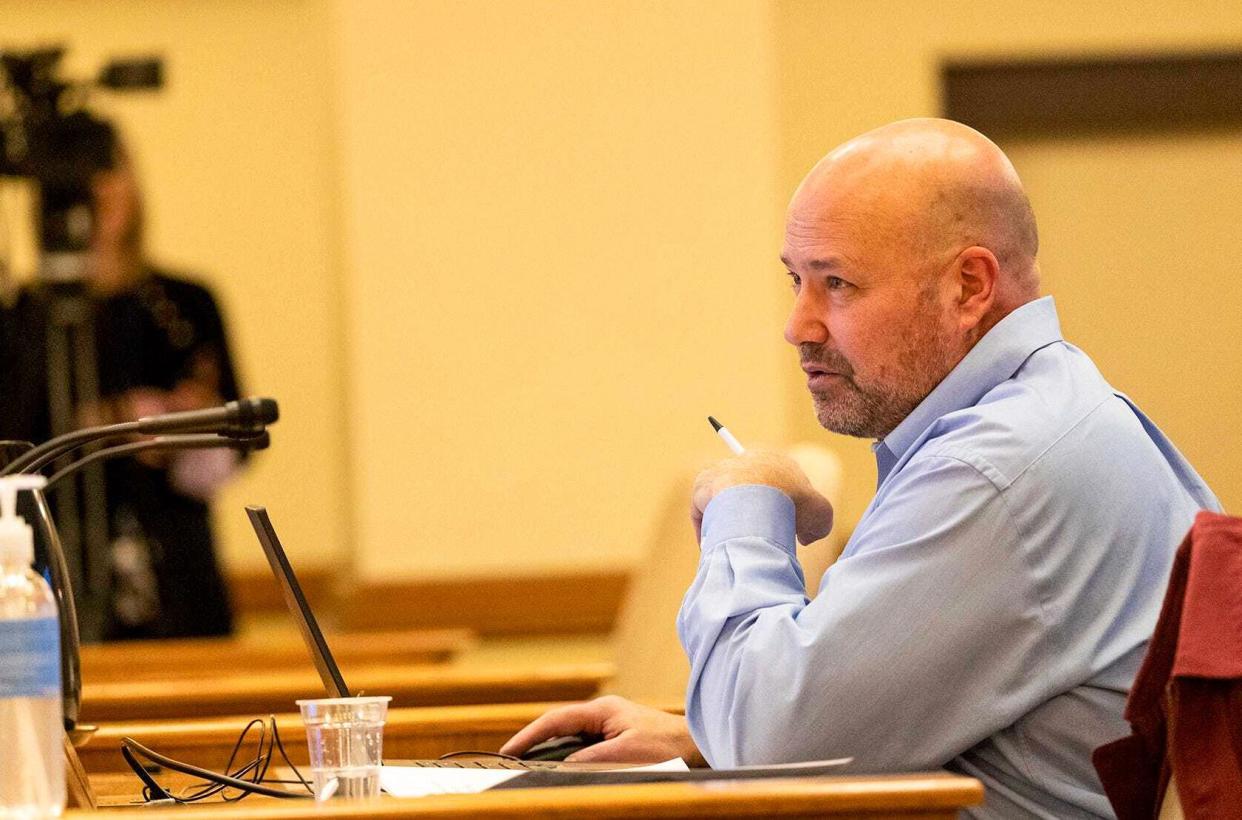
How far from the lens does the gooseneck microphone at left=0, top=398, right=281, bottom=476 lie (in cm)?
154

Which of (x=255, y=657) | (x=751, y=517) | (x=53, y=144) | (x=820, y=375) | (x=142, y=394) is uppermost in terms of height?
(x=53, y=144)

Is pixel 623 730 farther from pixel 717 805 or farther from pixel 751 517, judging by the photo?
pixel 717 805

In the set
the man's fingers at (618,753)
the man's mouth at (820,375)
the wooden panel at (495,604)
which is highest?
the man's mouth at (820,375)

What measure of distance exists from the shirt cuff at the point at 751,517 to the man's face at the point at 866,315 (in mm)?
136

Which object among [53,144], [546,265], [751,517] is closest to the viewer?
[751,517]

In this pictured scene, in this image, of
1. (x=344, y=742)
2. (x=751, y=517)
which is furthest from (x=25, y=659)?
(x=751, y=517)

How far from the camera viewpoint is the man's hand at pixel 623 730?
166 cm

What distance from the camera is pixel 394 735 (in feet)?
6.29

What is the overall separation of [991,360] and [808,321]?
162 millimetres

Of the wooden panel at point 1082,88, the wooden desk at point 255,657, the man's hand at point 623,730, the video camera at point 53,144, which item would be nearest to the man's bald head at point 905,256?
the man's hand at point 623,730

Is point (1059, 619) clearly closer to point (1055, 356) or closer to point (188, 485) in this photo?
point (1055, 356)

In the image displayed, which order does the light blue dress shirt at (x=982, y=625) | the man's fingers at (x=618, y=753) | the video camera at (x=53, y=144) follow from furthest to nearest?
1. the video camera at (x=53, y=144)
2. the man's fingers at (x=618, y=753)
3. the light blue dress shirt at (x=982, y=625)

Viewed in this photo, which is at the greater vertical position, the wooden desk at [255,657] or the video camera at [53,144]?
the video camera at [53,144]

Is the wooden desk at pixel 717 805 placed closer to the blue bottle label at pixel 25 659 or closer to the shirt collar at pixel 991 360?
the blue bottle label at pixel 25 659
